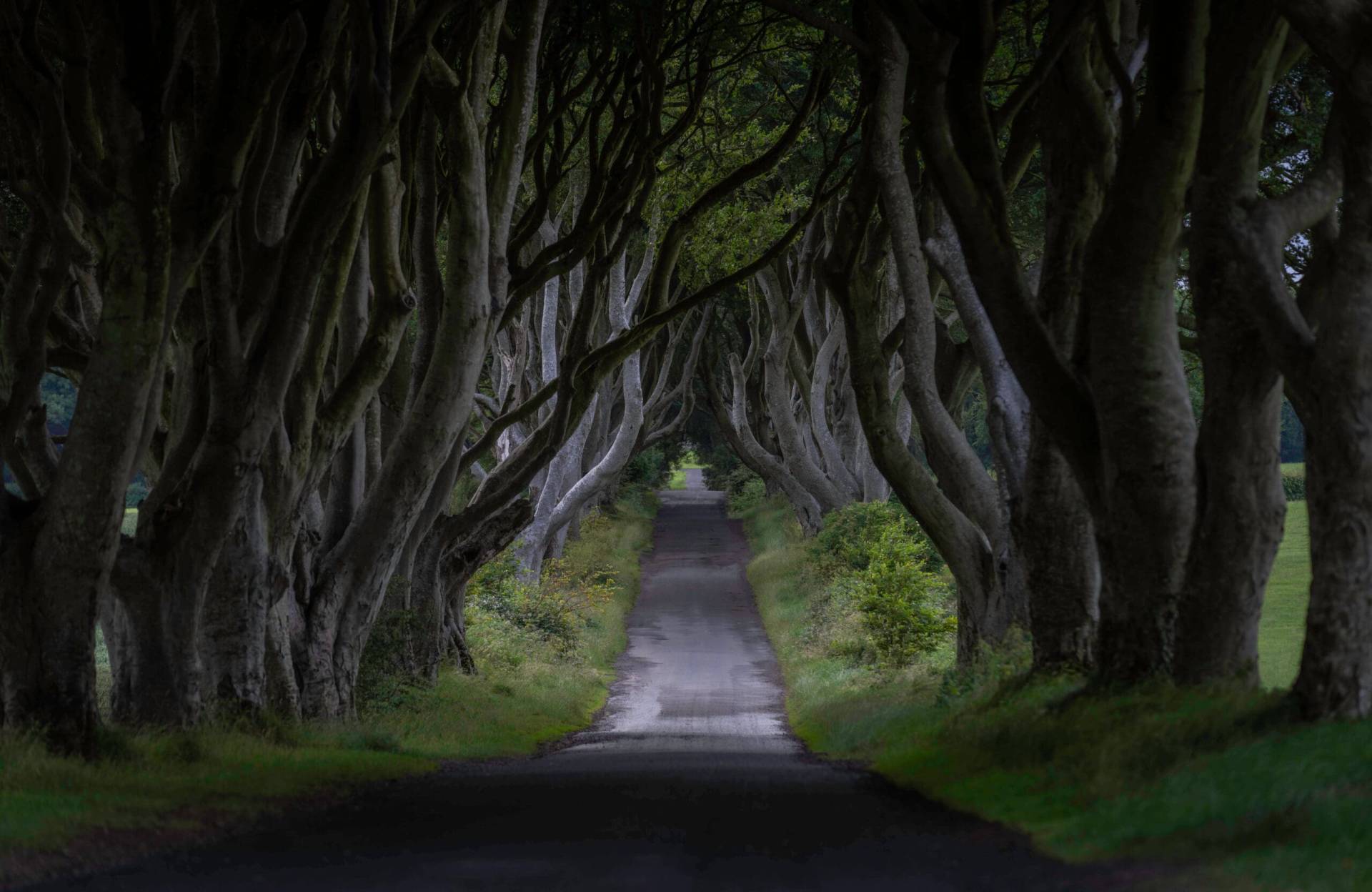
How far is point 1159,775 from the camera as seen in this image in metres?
7.48

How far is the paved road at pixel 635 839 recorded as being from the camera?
6.19m

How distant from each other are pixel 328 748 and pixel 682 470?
11812 cm

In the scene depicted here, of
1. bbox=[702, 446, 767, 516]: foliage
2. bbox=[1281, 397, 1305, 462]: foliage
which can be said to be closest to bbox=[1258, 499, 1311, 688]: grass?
bbox=[702, 446, 767, 516]: foliage

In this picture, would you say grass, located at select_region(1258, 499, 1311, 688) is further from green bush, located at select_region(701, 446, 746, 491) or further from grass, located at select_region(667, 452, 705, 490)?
grass, located at select_region(667, 452, 705, 490)

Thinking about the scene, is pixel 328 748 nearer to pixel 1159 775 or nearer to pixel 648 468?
pixel 1159 775

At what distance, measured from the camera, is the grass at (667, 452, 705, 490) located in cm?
9311

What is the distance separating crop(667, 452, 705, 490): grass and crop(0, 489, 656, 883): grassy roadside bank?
61194mm

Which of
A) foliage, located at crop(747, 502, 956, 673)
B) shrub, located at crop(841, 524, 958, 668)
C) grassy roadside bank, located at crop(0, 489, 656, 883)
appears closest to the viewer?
grassy roadside bank, located at crop(0, 489, 656, 883)

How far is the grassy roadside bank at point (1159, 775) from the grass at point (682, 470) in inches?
3001

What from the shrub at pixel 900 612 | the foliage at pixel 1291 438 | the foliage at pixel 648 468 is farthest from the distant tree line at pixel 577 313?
the foliage at pixel 1291 438

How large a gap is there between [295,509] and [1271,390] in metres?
8.36

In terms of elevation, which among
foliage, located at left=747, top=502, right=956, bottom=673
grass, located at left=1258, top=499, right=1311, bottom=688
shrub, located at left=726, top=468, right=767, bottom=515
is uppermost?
shrub, located at left=726, top=468, right=767, bottom=515

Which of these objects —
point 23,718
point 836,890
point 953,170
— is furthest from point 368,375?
point 836,890

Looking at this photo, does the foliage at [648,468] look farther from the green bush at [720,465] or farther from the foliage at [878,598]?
the foliage at [878,598]
